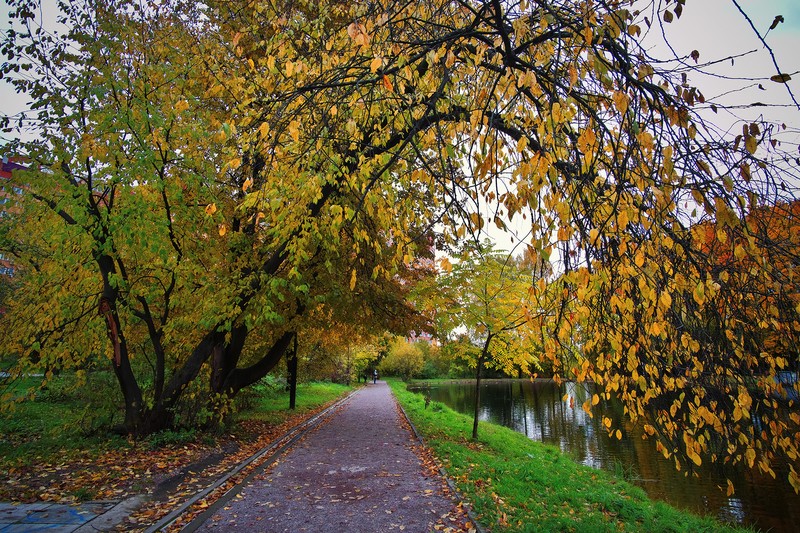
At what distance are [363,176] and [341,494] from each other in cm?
472

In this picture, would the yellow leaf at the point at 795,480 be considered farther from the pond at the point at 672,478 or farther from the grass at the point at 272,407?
the grass at the point at 272,407

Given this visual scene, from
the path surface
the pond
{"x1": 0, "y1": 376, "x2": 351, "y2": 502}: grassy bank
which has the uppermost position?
{"x1": 0, "y1": 376, "x2": 351, "y2": 502}: grassy bank

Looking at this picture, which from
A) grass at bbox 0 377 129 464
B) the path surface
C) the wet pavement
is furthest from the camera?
grass at bbox 0 377 129 464

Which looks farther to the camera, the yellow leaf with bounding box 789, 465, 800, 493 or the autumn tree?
the autumn tree

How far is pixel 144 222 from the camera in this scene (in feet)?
24.2

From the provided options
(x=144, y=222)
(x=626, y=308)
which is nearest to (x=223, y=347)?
(x=144, y=222)

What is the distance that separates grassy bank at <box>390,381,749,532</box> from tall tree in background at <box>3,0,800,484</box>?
1.87 metres

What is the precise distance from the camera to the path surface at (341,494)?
17.2 feet

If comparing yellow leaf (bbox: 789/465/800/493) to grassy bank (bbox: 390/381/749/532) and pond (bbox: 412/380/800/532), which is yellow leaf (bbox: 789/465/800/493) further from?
grassy bank (bbox: 390/381/749/532)

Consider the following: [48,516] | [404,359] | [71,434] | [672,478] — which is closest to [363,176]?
[48,516]

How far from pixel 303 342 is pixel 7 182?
10616 millimetres

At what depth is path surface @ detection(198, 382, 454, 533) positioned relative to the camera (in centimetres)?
524

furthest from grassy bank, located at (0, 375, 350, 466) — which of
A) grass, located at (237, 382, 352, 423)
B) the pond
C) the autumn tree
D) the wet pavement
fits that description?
the pond

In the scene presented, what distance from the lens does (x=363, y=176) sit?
4543 mm
